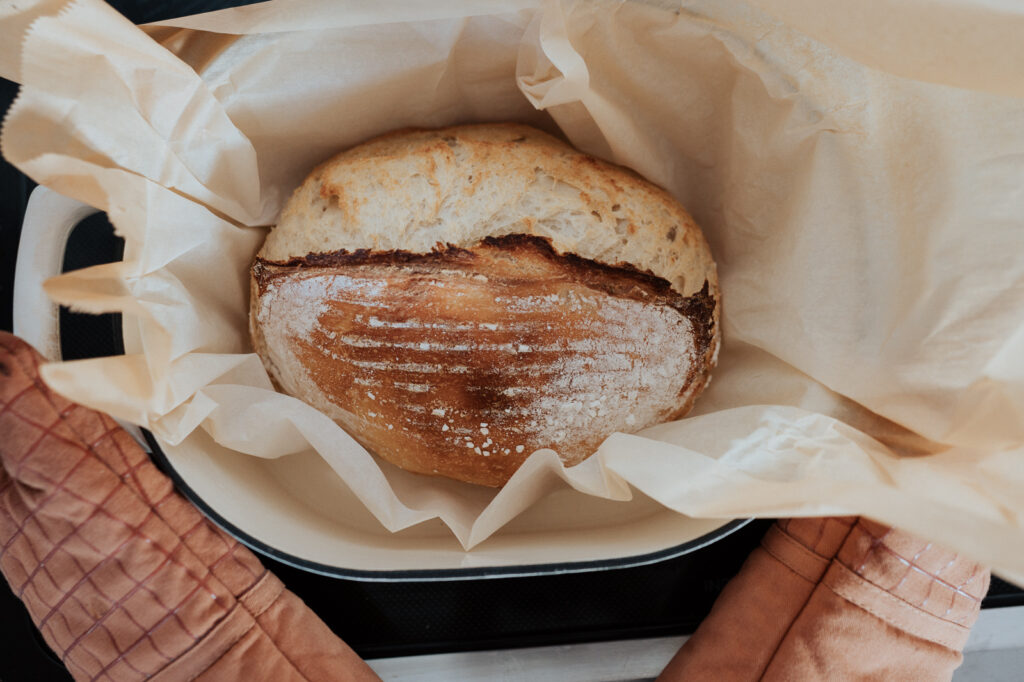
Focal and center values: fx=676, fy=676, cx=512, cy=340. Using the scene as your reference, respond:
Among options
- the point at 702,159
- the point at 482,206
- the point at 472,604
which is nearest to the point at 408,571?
the point at 472,604

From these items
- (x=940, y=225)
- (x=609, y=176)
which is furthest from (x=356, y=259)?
(x=940, y=225)

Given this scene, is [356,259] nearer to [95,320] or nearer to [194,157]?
[194,157]

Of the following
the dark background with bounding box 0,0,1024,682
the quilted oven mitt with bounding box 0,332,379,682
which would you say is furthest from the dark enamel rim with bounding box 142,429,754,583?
the dark background with bounding box 0,0,1024,682

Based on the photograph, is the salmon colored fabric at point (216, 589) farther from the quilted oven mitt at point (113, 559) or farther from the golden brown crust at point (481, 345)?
the golden brown crust at point (481, 345)

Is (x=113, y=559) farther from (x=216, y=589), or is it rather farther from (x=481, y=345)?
(x=481, y=345)

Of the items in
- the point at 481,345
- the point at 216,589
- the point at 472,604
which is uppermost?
the point at 481,345

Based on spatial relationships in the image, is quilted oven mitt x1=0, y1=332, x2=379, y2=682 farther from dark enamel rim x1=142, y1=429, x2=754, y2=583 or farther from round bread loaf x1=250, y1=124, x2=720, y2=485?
round bread loaf x1=250, y1=124, x2=720, y2=485

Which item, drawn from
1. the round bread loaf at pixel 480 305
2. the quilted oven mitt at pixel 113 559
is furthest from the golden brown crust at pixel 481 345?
the quilted oven mitt at pixel 113 559
